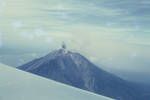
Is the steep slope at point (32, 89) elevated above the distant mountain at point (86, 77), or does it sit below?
above

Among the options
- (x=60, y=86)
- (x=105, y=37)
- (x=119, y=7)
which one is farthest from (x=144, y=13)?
(x=60, y=86)

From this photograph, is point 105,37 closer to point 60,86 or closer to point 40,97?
point 60,86

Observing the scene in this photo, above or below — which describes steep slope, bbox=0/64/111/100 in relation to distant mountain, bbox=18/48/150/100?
above

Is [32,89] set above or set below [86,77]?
above

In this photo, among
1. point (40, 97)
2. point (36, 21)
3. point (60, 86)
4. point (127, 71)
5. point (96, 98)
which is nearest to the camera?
point (40, 97)

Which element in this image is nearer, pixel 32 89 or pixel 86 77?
pixel 32 89

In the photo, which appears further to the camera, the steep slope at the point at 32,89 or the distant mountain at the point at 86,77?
the distant mountain at the point at 86,77

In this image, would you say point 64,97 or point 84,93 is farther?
point 84,93

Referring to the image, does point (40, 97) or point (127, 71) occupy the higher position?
point (40, 97)
